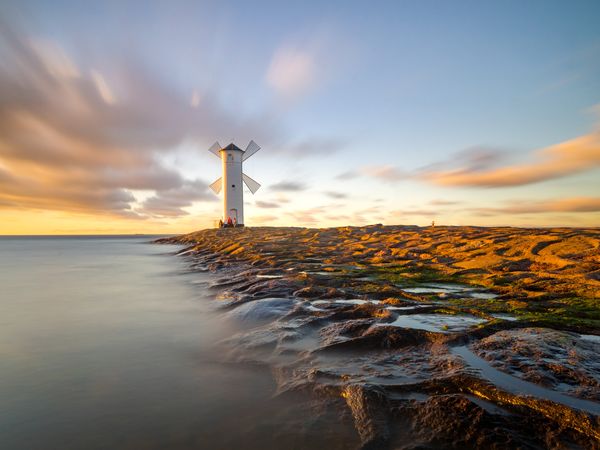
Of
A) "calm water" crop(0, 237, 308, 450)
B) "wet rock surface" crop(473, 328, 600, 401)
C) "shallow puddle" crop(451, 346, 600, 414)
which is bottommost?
"calm water" crop(0, 237, 308, 450)

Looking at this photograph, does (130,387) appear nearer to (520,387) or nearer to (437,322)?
(520,387)

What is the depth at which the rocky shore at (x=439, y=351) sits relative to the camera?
233 centimetres

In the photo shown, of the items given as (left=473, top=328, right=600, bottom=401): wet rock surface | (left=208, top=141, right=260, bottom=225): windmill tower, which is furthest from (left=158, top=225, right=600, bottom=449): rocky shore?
(left=208, top=141, right=260, bottom=225): windmill tower

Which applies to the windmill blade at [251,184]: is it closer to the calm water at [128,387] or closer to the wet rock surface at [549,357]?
the calm water at [128,387]

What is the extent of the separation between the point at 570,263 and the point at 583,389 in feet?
18.9

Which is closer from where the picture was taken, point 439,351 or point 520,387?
point 520,387

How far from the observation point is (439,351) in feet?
11.7

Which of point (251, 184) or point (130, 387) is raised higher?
point (251, 184)

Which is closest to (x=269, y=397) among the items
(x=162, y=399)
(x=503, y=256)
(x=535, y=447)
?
(x=162, y=399)

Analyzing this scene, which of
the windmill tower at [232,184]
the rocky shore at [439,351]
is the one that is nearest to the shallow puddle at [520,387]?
the rocky shore at [439,351]

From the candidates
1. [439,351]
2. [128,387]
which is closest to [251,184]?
[128,387]

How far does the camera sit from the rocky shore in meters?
2.33

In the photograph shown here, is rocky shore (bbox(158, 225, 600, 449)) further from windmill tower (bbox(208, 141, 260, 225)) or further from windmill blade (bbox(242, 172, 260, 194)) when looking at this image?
windmill blade (bbox(242, 172, 260, 194))

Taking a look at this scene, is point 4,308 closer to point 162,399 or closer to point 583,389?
point 162,399
